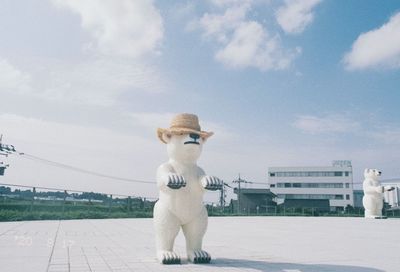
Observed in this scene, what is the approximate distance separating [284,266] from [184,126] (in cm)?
239

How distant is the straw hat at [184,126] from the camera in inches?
219

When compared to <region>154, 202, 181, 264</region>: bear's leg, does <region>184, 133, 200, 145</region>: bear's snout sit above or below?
above

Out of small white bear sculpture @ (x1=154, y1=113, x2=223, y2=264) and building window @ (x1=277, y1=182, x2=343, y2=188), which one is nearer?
small white bear sculpture @ (x1=154, y1=113, x2=223, y2=264)

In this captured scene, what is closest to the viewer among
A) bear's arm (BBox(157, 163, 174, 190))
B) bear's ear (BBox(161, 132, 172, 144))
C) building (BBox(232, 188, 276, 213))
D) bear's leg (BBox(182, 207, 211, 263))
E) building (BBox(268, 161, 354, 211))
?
bear's arm (BBox(157, 163, 174, 190))

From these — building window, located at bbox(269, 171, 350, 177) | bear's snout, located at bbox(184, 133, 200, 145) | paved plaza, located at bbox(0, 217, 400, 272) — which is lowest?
paved plaza, located at bbox(0, 217, 400, 272)

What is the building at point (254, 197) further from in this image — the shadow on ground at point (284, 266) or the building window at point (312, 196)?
the shadow on ground at point (284, 266)

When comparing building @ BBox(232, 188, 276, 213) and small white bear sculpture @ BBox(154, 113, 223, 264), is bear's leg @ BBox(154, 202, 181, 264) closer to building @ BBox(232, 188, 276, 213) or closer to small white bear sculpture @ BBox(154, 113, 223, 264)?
small white bear sculpture @ BBox(154, 113, 223, 264)

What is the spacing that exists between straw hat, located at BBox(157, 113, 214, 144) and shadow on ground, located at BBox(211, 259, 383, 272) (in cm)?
185

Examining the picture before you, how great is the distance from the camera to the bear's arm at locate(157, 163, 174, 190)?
17.1 ft

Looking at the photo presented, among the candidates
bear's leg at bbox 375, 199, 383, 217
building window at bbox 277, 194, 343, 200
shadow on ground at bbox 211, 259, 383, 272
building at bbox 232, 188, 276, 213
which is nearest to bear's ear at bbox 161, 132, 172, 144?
shadow on ground at bbox 211, 259, 383, 272

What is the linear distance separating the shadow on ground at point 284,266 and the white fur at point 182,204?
0.34 meters

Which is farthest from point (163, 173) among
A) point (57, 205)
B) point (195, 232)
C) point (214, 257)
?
point (57, 205)

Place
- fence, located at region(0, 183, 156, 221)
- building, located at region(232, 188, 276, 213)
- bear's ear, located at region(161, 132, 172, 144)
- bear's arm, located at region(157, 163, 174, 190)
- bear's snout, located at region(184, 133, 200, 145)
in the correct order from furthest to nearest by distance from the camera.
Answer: building, located at region(232, 188, 276, 213) → fence, located at region(0, 183, 156, 221) → bear's ear, located at region(161, 132, 172, 144) → bear's snout, located at region(184, 133, 200, 145) → bear's arm, located at region(157, 163, 174, 190)

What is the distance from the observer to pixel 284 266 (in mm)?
5102
